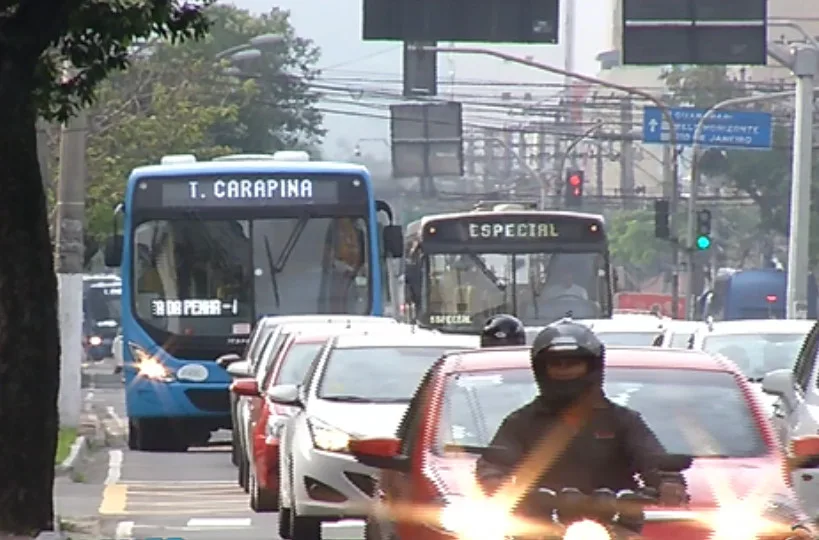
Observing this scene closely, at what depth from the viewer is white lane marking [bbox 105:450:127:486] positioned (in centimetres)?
2234

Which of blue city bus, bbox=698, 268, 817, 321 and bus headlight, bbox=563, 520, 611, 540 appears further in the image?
blue city bus, bbox=698, 268, 817, 321

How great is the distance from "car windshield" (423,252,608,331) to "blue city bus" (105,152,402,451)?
3.75 meters

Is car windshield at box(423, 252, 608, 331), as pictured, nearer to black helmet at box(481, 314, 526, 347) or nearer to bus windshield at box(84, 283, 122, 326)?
black helmet at box(481, 314, 526, 347)

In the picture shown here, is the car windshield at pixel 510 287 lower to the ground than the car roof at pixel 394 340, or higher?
lower

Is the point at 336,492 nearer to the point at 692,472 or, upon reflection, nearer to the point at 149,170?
the point at 692,472

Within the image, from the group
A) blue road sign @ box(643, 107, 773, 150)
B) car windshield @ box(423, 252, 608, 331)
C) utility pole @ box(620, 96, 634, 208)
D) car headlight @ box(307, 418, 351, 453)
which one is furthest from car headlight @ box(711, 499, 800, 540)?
utility pole @ box(620, 96, 634, 208)

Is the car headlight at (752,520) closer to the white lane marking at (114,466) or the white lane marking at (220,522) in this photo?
the white lane marking at (220,522)

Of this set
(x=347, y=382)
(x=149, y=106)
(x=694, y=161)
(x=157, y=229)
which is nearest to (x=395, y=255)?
(x=157, y=229)

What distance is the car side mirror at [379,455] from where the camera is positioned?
9.12m

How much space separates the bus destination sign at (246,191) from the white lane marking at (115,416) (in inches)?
321

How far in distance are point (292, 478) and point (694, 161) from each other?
3484cm

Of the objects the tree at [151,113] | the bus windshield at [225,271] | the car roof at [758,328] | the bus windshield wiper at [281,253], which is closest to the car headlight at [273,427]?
the car roof at [758,328]

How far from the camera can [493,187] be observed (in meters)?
95.0

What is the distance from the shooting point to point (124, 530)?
16.0 metres
